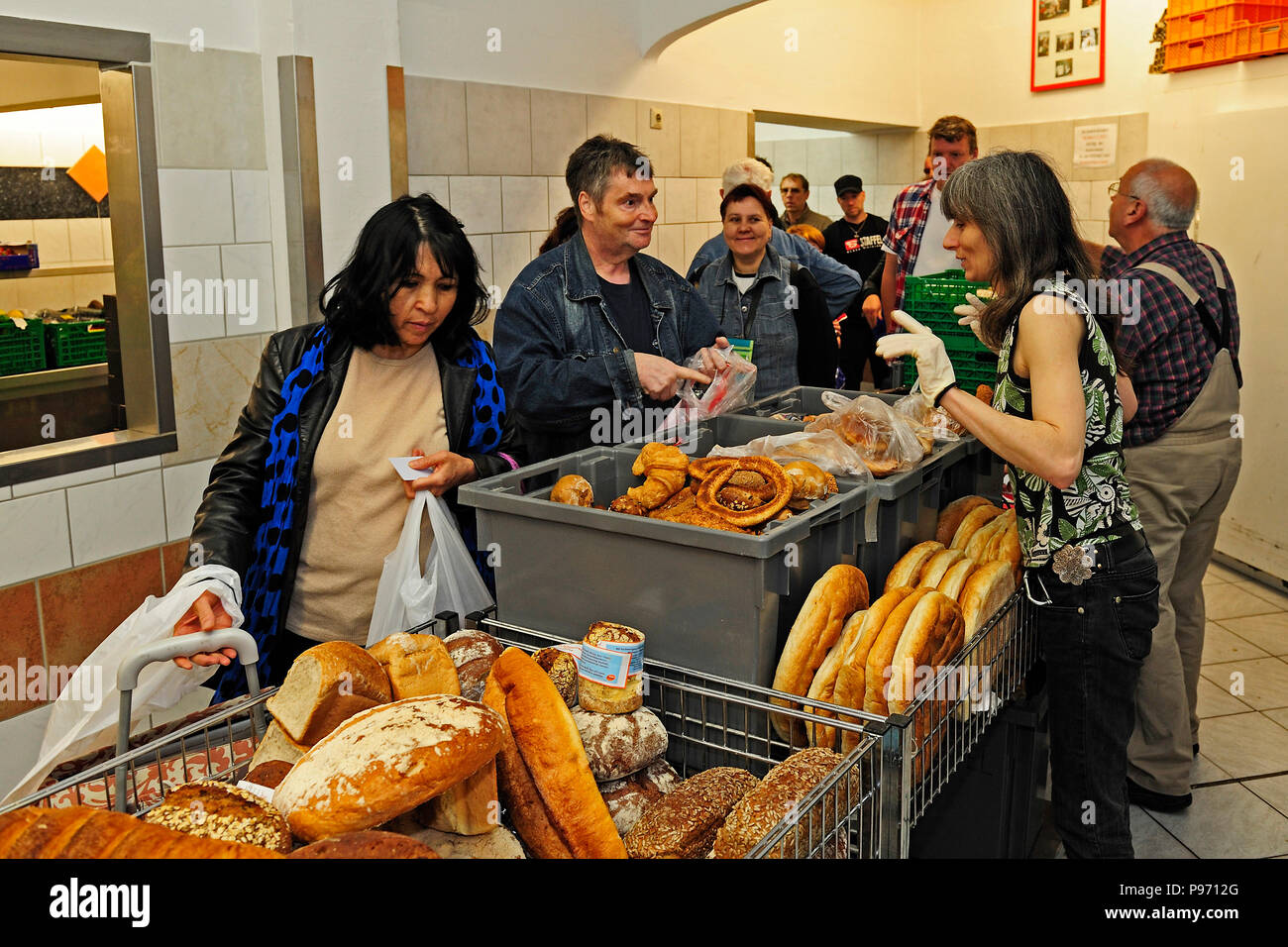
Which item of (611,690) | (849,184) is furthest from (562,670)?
(849,184)

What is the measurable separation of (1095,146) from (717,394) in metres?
5.80

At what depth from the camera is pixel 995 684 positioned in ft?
6.46

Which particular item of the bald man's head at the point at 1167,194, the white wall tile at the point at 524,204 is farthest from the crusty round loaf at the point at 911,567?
the white wall tile at the point at 524,204

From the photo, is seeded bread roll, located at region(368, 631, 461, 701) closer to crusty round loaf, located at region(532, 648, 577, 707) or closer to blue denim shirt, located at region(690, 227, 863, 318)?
crusty round loaf, located at region(532, 648, 577, 707)

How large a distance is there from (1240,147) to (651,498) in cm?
494

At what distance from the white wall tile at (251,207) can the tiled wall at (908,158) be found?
4969 millimetres

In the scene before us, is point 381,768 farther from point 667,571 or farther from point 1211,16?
point 1211,16

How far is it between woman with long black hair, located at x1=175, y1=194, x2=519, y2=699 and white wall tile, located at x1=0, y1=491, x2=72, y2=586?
1077mm

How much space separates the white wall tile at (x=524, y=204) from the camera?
176 inches

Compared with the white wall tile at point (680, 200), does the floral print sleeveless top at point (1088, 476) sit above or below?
below

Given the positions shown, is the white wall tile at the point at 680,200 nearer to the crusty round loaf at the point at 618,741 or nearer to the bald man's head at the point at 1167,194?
the bald man's head at the point at 1167,194

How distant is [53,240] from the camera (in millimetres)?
5395

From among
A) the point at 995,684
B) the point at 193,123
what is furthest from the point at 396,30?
the point at 995,684

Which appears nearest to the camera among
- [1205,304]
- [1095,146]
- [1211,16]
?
[1205,304]
